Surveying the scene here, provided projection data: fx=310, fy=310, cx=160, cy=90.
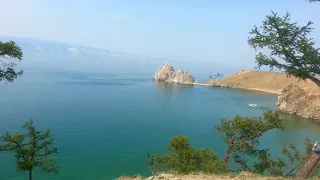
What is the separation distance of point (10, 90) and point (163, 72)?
107460mm

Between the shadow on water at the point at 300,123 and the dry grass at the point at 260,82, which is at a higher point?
the dry grass at the point at 260,82

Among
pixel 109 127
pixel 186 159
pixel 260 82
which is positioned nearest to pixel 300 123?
pixel 109 127

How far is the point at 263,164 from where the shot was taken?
2561 cm

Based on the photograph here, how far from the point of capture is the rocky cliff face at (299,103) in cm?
9662

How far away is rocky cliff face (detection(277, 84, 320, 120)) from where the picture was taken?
317 ft

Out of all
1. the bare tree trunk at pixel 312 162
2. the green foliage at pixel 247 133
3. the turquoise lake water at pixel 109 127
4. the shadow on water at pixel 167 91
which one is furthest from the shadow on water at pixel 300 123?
the bare tree trunk at pixel 312 162

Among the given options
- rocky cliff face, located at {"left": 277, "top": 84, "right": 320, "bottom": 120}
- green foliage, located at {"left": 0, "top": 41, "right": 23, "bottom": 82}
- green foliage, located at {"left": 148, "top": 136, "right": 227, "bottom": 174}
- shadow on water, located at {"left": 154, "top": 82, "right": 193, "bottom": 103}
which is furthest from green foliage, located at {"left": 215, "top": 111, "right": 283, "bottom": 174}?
shadow on water, located at {"left": 154, "top": 82, "right": 193, "bottom": 103}

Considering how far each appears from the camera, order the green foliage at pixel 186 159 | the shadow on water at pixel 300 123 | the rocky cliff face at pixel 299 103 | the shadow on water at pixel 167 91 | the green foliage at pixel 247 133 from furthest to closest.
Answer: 1. the shadow on water at pixel 167 91
2. the rocky cliff face at pixel 299 103
3. the shadow on water at pixel 300 123
4. the green foliage at pixel 247 133
5. the green foliage at pixel 186 159

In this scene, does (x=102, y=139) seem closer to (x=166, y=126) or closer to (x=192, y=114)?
(x=166, y=126)

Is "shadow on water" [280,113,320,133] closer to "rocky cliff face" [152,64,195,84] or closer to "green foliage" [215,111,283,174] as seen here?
"green foliage" [215,111,283,174]

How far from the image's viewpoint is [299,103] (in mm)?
103562

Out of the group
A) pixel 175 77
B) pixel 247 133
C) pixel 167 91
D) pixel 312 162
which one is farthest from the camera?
pixel 175 77

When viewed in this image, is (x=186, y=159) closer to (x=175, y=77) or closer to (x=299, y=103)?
(x=299, y=103)

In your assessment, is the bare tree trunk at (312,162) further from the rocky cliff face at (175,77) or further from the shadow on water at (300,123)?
the rocky cliff face at (175,77)
